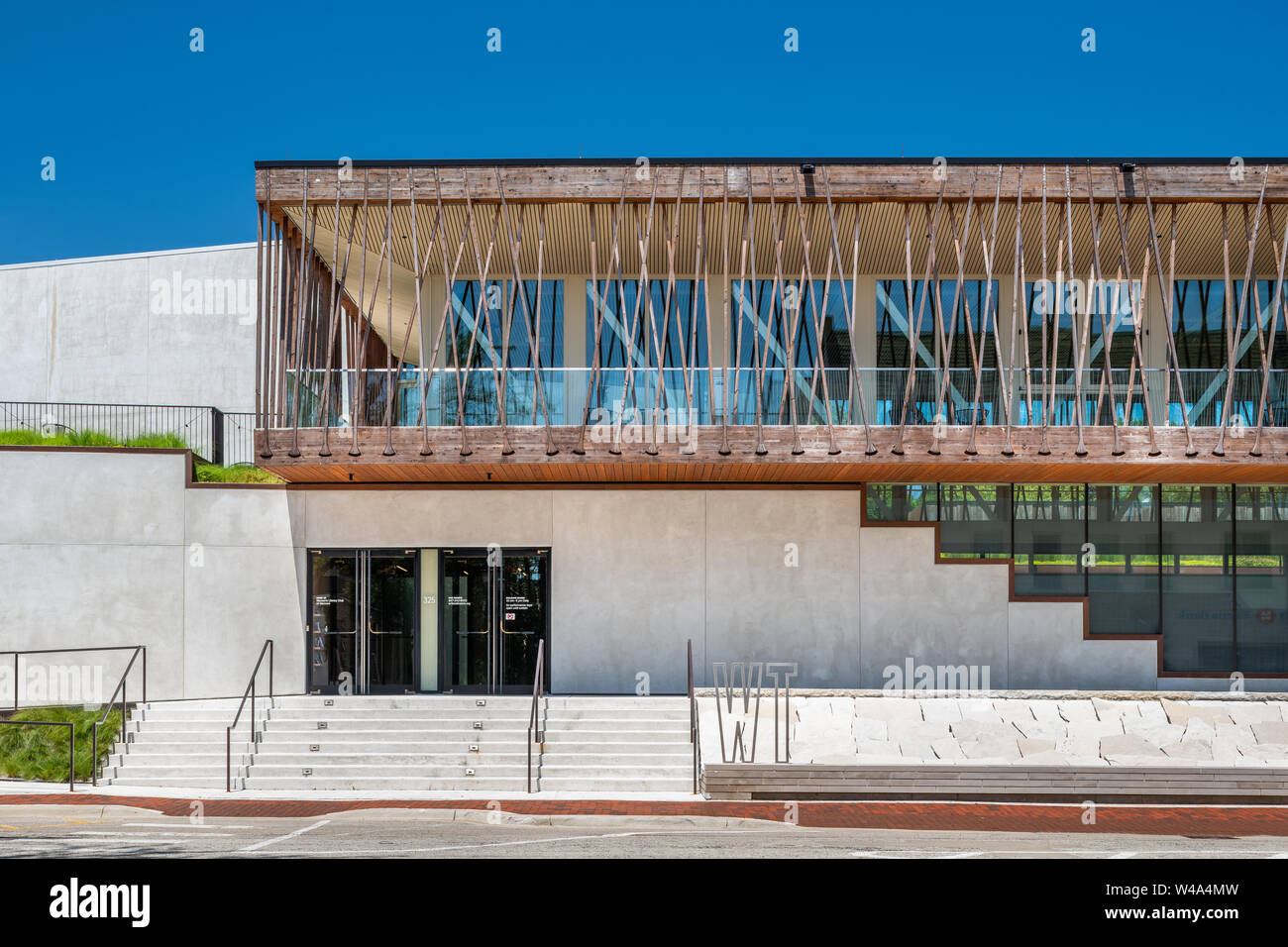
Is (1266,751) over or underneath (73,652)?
underneath

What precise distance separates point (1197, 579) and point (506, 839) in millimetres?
13418

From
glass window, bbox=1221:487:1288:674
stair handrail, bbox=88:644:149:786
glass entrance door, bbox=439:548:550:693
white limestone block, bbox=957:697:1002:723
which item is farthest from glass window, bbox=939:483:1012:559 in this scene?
stair handrail, bbox=88:644:149:786

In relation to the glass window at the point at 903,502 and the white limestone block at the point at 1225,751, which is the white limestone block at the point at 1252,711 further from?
the glass window at the point at 903,502

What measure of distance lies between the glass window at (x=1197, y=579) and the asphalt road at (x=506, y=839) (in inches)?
302

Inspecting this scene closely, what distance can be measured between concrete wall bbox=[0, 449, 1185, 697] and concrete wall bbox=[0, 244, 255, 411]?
41.4 ft

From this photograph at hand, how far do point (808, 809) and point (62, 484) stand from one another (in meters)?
13.2

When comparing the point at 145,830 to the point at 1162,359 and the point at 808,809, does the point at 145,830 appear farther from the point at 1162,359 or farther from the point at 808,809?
the point at 1162,359

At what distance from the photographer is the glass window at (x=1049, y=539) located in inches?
723

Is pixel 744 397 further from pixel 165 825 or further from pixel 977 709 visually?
pixel 165 825

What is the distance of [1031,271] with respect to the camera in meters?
18.9

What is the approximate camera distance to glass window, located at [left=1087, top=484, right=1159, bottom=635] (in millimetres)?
18391

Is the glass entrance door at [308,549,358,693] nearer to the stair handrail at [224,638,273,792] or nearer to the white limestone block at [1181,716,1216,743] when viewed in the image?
the stair handrail at [224,638,273,792]

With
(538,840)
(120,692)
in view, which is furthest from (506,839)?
(120,692)

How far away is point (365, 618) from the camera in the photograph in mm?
18422
